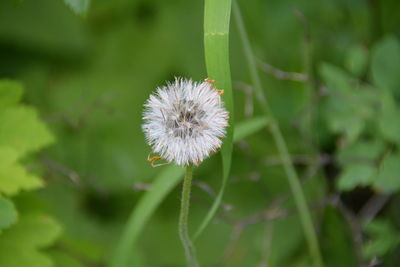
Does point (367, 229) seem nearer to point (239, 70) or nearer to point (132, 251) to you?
point (132, 251)

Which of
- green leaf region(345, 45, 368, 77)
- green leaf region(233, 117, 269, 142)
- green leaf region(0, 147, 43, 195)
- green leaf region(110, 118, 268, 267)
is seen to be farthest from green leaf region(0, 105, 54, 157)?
green leaf region(345, 45, 368, 77)

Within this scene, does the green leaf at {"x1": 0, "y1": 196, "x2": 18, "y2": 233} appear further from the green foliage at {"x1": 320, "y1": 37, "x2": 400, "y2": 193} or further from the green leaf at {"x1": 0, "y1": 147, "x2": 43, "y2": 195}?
the green foliage at {"x1": 320, "y1": 37, "x2": 400, "y2": 193}

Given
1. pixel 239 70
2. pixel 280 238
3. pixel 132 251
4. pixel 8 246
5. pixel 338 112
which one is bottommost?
pixel 8 246

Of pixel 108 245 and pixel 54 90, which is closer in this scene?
pixel 108 245

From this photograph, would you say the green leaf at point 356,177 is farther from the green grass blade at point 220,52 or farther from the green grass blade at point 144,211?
the green grass blade at point 220,52

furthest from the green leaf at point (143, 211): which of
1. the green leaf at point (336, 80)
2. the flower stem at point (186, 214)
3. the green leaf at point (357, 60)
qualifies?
the green leaf at point (357, 60)

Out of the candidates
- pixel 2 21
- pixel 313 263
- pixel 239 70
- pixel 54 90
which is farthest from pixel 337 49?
pixel 2 21
